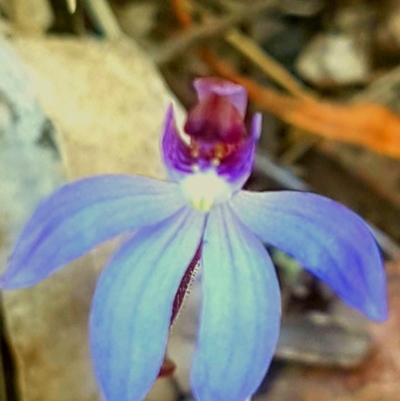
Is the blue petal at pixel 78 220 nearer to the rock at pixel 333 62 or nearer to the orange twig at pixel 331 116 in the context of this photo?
the orange twig at pixel 331 116

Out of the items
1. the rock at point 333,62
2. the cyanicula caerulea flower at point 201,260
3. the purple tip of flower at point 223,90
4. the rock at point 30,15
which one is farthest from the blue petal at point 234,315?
the rock at point 333,62

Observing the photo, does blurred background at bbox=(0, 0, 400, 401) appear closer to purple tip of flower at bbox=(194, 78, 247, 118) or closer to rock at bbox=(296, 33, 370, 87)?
rock at bbox=(296, 33, 370, 87)

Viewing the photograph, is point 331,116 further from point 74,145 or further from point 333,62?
point 74,145

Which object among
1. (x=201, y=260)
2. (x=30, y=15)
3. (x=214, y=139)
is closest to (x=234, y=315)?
(x=201, y=260)

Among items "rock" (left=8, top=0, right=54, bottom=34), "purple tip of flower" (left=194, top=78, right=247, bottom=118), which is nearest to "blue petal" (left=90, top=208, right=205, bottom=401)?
"purple tip of flower" (left=194, top=78, right=247, bottom=118)

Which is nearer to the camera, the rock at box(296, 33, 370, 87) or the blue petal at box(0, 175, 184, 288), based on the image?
the blue petal at box(0, 175, 184, 288)
